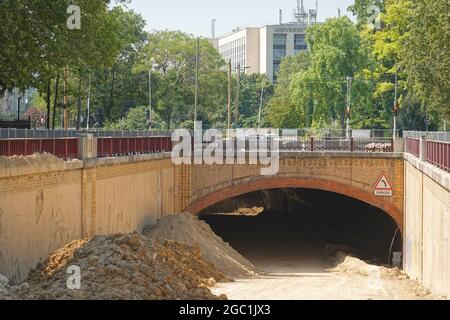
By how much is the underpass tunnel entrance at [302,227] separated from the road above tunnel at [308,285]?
37 cm

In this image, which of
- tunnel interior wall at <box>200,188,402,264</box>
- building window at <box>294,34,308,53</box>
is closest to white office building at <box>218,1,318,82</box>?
building window at <box>294,34,308,53</box>

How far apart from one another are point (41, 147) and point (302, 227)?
34.7 metres

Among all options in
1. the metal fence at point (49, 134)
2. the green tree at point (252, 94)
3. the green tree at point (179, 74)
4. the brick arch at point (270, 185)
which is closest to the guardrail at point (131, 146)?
the metal fence at point (49, 134)

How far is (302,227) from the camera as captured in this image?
61.2 m

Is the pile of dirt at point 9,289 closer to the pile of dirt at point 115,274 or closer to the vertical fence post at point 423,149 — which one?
the pile of dirt at point 115,274

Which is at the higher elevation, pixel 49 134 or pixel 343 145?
pixel 49 134

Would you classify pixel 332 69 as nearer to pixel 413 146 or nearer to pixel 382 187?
pixel 382 187

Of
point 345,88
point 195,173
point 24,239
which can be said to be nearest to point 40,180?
point 24,239

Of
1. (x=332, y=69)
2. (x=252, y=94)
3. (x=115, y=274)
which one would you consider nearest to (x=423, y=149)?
(x=115, y=274)

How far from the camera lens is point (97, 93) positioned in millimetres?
75688

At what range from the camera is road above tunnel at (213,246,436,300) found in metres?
31.5

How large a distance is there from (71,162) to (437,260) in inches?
410

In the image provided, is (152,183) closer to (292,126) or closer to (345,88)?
(345,88)

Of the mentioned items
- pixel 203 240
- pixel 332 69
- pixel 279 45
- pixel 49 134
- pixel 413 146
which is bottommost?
pixel 203 240
